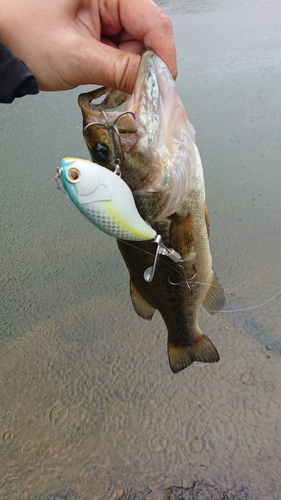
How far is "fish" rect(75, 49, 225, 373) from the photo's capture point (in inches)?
37.3

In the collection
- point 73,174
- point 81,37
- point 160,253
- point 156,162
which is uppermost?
point 81,37

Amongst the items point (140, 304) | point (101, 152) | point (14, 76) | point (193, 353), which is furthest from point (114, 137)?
point (193, 353)

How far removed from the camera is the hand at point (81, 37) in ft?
3.23

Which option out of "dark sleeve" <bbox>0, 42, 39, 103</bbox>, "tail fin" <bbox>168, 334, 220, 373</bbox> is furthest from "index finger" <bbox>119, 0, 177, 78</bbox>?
"tail fin" <bbox>168, 334, 220, 373</bbox>

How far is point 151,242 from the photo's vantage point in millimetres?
1050

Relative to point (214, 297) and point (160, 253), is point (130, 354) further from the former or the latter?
point (160, 253)

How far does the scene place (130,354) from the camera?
1.66 meters

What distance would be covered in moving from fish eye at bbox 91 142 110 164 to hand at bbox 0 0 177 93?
6.8 inches

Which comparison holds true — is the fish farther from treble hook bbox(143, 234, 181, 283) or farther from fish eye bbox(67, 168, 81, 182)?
fish eye bbox(67, 168, 81, 182)

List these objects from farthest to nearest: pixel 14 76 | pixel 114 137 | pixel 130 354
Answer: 1. pixel 130 354
2. pixel 14 76
3. pixel 114 137

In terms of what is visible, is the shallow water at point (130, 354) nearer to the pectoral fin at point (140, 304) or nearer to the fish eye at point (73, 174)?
the pectoral fin at point (140, 304)

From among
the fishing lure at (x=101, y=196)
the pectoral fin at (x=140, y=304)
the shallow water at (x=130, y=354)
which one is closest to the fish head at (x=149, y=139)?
the fishing lure at (x=101, y=196)

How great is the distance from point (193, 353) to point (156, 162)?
2.19 feet

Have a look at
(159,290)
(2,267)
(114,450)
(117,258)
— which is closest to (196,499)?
(114,450)
